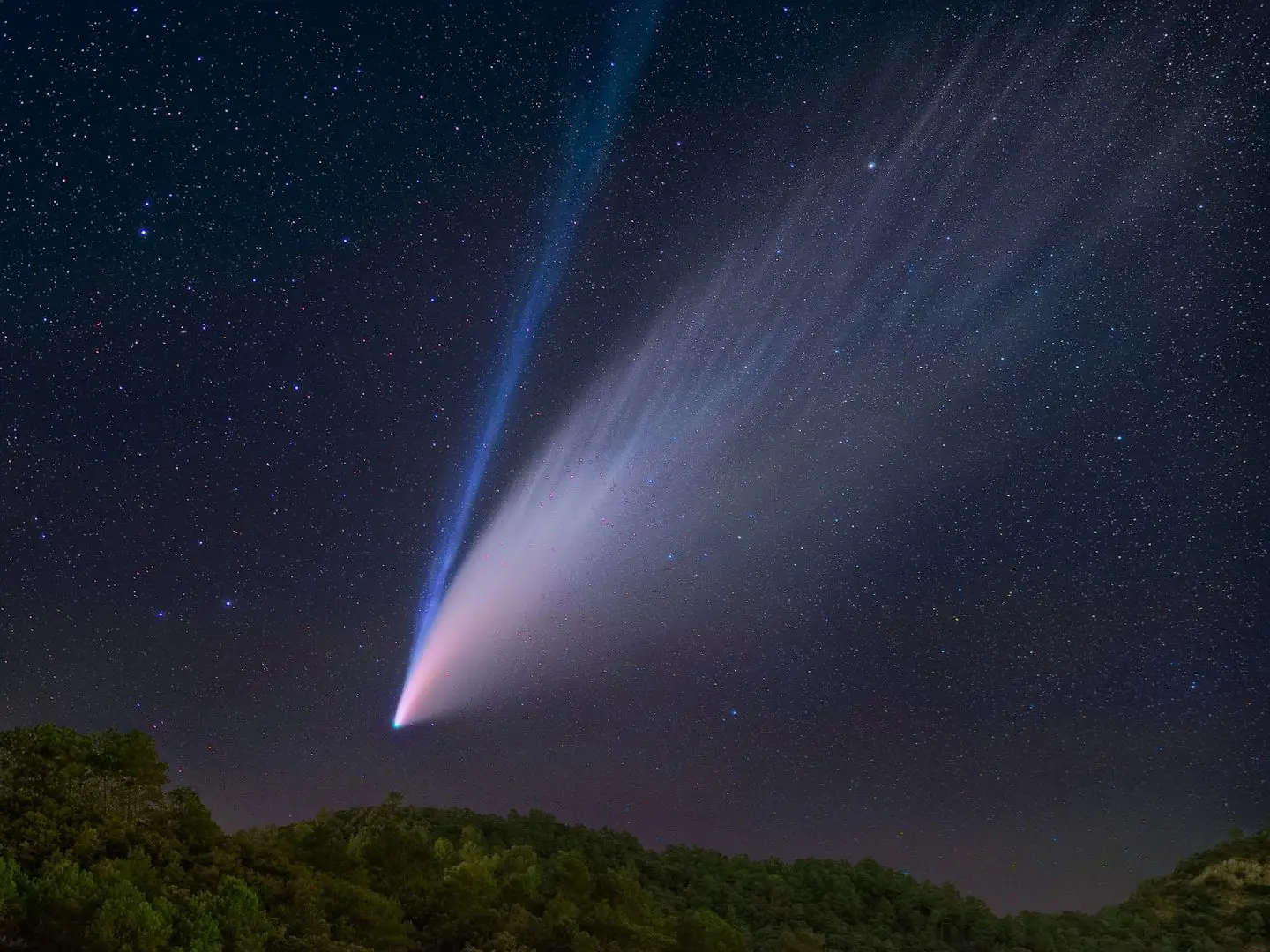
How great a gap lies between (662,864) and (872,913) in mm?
6244

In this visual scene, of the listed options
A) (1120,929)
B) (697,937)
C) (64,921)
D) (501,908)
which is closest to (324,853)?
(501,908)

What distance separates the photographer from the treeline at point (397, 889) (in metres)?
12.2

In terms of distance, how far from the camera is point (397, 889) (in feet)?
56.4

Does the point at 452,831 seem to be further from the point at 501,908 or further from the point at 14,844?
the point at 14,844

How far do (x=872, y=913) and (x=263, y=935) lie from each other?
18908 mm

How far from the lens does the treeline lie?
12156 millimetres

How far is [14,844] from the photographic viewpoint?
12.5 m

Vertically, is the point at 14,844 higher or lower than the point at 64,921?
higher

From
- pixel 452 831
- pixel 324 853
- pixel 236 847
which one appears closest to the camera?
pixel 236 847

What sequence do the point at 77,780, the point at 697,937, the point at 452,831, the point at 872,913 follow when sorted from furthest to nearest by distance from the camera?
the point at 872,913
the point at 452,831
the point at 697,937
the point at 77,780

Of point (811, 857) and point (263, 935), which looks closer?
point (263, 935)

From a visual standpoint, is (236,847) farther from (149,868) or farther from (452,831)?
(452,831)

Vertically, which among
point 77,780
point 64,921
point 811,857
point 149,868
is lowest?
point 64,921

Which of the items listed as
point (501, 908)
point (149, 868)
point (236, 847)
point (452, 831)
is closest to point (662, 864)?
point (452, 831)
